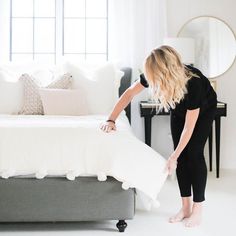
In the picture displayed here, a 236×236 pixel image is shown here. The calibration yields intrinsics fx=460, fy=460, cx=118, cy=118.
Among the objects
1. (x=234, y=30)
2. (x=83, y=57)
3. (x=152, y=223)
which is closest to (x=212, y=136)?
(x=234, y=30)

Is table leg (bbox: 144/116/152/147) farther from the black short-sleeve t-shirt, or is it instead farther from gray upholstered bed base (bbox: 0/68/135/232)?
gray upholstered bed base (bbox: 0/68/135/232)

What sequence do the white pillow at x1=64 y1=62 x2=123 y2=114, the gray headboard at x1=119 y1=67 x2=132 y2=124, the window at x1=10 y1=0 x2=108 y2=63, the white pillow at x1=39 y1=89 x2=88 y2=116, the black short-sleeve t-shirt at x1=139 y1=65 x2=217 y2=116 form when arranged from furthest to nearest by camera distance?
the window at x1=10 y1=0 x2=108 y2=63, the gray headboard at x1=119 y1=67 x2=132 y2=124, the white pillow at x1=64 y1=62 x2=123 y2=114, the white pillow at x1=39 y1=89 x2=88 y2=116, the black short-sleeve t-shirt at x1=139 y1=65 x2=217 y2=116

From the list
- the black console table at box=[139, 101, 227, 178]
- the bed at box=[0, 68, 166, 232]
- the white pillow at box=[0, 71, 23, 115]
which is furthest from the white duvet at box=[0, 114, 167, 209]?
the black console table at box=[139, 101, 227, 178]

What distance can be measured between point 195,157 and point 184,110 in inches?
13.3

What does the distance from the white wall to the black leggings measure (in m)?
1.92

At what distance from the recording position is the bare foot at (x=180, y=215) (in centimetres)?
326

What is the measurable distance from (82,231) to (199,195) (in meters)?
0.84

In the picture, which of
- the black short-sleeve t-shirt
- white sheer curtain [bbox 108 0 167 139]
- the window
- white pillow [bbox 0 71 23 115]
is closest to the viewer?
the black short-sleeve t-shirt

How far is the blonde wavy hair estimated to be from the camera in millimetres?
2867

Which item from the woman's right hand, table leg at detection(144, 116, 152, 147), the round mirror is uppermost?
the round mirror

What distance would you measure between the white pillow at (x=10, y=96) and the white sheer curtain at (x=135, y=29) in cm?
130

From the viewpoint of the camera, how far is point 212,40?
5.19 metres

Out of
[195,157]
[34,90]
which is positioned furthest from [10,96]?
[195,157]

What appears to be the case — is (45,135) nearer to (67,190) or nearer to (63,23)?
(67,190)
